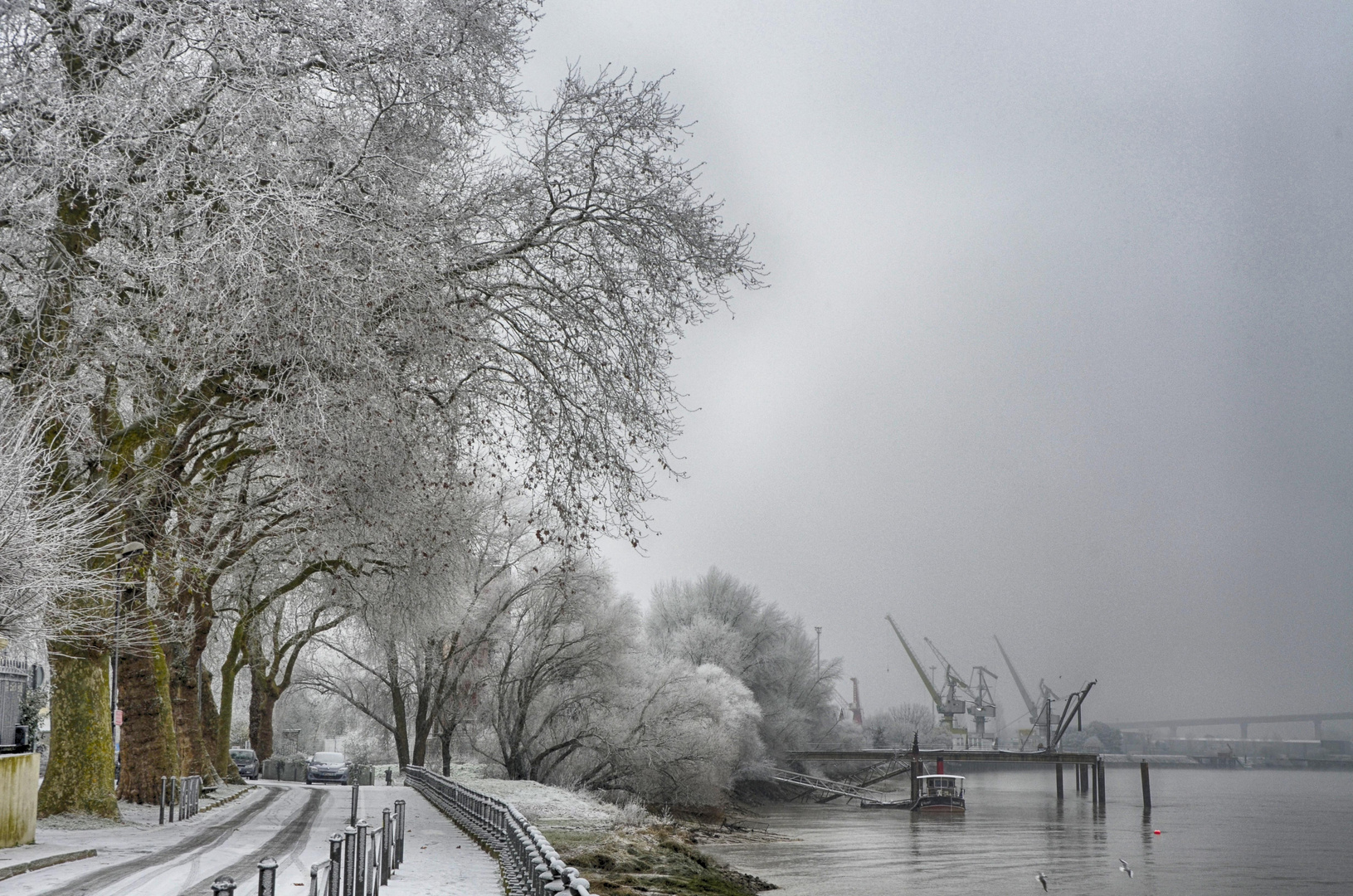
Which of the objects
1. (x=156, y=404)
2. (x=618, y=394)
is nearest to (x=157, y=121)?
(x=156, y=404)

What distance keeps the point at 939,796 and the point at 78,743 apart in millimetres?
58779

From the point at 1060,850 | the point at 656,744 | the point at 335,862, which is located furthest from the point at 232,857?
the point at 1060,850

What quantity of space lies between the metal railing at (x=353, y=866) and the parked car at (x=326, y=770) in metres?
33.8

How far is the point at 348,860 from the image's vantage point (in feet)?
33.4

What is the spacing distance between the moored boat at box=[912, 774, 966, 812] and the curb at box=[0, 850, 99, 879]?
58940 millimetres

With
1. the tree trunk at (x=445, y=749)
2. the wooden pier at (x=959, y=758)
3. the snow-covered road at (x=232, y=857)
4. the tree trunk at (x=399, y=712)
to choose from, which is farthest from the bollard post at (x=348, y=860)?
the wooden pier at (x=959, y=758)

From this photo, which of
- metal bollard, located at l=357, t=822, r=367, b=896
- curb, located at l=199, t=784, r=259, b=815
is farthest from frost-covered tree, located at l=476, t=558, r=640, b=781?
metal bollard, located at l=357, t=822, r=367, b=896

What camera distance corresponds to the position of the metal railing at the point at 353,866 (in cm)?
657

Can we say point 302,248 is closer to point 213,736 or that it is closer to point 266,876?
point 266,876

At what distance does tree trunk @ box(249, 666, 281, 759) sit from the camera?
40719 millimetres

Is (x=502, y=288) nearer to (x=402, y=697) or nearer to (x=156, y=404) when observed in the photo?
(x=156, y=404)

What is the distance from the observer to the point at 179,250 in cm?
1235

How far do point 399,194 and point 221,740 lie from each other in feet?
94.1

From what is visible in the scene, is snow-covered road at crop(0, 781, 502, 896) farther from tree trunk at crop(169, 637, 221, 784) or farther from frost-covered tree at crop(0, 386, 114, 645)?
tree trunk at crop(169, 637, 221, 784)
